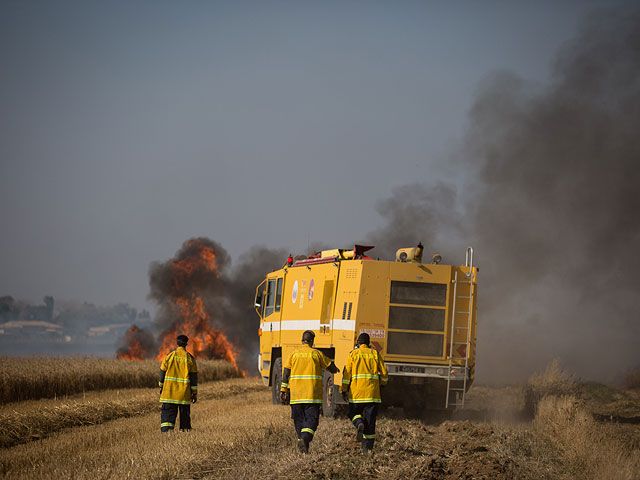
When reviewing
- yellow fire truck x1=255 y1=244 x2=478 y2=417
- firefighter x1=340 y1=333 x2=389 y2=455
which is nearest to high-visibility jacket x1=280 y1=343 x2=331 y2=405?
firefighter x1=340 y1=333 x2=389 y2=455

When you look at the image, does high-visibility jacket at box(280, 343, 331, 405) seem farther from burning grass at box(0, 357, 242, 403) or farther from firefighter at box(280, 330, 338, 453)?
burning grass at box(0, 357, 242, 403)

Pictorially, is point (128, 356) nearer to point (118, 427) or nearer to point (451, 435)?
point (118, 427)

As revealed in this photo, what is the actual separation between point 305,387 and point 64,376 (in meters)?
12.8

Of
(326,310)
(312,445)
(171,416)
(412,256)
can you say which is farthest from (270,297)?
(312,445)

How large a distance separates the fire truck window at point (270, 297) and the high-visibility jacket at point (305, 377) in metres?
8.81

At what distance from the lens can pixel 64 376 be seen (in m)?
21.5

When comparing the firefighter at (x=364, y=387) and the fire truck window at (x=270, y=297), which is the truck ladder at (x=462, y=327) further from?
the fire truck window at (x=270, y=297)

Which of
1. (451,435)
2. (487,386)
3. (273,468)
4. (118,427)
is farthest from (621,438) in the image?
(487,386)

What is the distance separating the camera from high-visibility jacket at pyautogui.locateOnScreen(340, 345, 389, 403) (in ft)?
36.6

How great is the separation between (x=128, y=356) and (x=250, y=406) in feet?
113

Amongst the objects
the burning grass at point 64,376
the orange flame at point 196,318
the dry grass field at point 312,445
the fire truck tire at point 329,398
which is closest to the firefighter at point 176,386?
the dry grass field at point 312,445

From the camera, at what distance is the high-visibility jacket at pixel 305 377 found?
11070 millimetres

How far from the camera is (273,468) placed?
9.88 metres

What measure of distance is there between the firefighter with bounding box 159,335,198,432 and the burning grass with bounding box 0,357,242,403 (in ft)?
26.1
